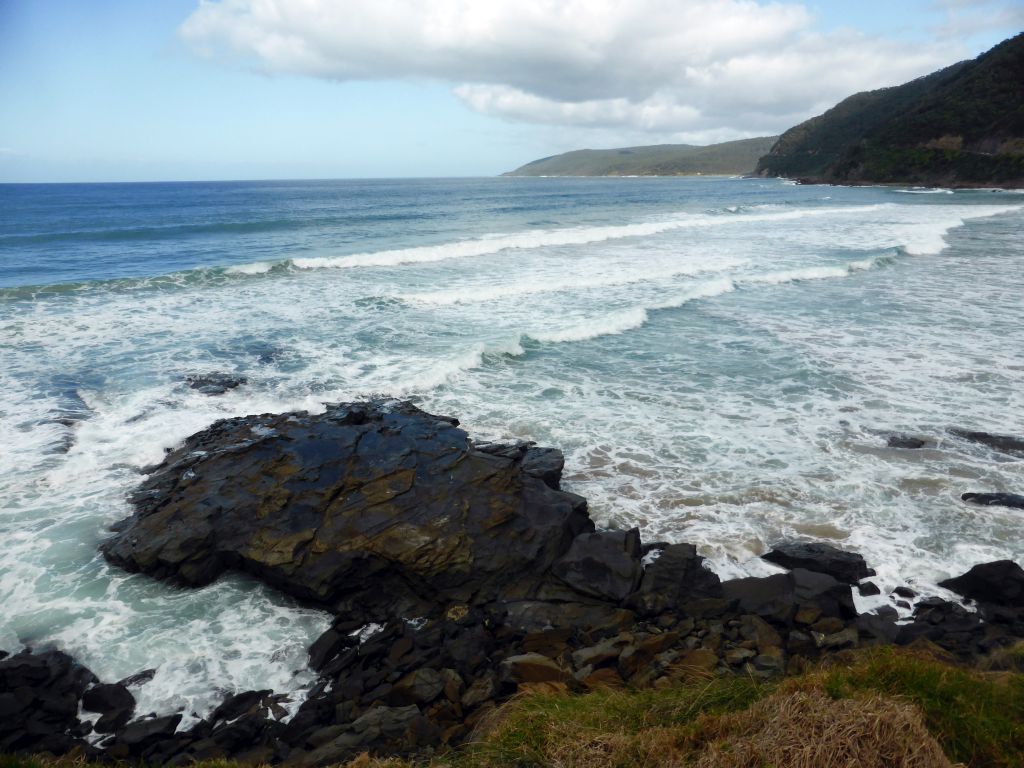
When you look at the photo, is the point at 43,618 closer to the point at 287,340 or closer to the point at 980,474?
the point at 287,340

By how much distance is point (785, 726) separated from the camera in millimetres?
3555

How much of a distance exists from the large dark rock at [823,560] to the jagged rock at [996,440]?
488 cm

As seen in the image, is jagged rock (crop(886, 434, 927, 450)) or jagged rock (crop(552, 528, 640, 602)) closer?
jagged rock (crop(552, 528, 640, 602))

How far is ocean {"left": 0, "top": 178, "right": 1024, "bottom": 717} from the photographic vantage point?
24.2ft

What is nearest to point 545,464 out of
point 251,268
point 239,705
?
point 239,705

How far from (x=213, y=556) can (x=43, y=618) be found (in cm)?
186

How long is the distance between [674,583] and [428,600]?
2.97 m

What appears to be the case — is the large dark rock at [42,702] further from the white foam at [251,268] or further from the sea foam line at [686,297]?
the white foam at [251,268]

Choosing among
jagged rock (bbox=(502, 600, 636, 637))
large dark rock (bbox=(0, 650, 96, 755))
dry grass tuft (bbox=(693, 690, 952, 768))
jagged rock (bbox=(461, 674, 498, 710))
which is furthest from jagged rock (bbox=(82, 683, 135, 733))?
dry grass tuft (bbox=(693, 690, 952, 768))

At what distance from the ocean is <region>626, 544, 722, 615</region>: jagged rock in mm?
693

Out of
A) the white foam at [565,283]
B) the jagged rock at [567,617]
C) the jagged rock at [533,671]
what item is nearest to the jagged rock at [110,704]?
the jagged rock at [533,671]

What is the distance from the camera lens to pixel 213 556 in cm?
765

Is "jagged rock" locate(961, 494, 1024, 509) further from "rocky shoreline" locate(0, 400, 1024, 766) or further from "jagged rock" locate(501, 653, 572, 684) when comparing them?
"jagged rock" locate(501, 653, 572, 684)

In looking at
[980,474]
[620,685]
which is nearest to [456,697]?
[620,685]
